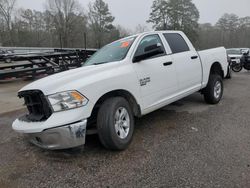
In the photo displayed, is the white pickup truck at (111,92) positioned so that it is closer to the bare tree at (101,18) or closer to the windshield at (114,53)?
the windshield at (114,53)

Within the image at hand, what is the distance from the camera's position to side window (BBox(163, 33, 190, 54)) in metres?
4.42

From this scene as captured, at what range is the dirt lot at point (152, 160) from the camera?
2.53 m

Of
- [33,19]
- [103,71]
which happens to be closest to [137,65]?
[103,71]

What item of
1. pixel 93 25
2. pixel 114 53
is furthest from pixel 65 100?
pixel 93 25

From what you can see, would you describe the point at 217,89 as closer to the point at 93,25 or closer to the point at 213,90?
the point at 213,90

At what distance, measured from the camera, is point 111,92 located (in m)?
3.18

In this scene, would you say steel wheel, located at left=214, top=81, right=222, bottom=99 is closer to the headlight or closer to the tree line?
the headlight

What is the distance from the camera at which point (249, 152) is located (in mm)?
2992

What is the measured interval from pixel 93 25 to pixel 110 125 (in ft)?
179

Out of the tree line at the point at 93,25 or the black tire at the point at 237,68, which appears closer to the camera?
the black tire at the point at 237,68

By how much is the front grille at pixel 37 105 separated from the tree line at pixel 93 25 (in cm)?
4563

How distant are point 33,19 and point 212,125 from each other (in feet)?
193

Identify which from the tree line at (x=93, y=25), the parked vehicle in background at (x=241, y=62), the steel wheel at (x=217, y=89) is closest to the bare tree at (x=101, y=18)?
the tree line at (x=93, y=25)

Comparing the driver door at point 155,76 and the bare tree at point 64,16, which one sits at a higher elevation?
the bare tree at point 64,16
